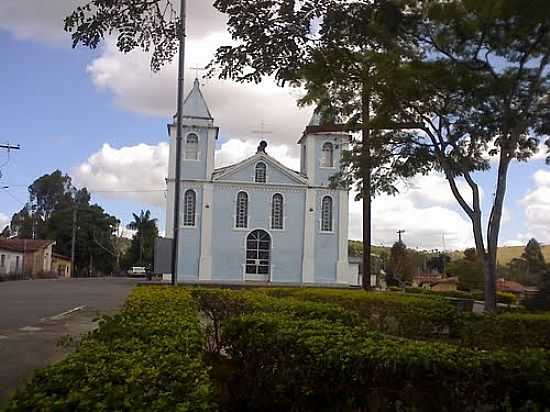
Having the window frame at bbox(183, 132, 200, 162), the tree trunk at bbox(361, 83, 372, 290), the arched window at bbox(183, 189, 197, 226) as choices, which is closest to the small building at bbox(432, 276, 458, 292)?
the arched window at bbox(183, 189, 197, 226)

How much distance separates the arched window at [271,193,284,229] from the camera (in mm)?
47625

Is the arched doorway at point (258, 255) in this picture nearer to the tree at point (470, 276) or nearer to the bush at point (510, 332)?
the tree at point (470, 276)

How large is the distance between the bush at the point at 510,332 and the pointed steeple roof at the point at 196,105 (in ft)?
123

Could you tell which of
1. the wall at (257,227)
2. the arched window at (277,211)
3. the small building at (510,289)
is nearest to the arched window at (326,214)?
the wall at (257,227)

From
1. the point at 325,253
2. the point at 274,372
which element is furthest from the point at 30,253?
the point at 274,372

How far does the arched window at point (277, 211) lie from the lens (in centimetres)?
4762

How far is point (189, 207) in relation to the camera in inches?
1818

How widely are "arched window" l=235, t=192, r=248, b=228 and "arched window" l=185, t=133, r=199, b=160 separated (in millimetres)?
4425

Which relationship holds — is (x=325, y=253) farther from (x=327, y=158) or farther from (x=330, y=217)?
(x=327, y=158)

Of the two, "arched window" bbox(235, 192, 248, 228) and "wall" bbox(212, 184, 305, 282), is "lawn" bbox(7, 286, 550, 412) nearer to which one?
"wall" bbox(212, 184, 305, 282)

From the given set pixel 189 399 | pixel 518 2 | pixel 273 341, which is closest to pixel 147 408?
pixel 189 399

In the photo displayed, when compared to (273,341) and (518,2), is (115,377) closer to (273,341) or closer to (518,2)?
(273,341)

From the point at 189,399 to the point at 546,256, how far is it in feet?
303

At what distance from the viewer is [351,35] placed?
591 cm
